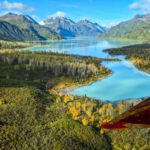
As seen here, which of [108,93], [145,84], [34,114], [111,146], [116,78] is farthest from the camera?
[116,78]

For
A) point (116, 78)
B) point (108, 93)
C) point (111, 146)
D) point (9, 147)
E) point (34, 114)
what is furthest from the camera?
point (116, 78)

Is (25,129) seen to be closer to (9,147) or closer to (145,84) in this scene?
(9,147)

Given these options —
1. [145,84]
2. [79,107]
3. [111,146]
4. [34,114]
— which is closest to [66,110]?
[79,107]

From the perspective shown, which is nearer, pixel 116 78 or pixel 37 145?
pixel 37 145

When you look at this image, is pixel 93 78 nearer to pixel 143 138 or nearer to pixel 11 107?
pixel 11 107

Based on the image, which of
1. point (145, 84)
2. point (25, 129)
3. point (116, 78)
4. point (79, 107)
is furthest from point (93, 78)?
point (25, 129)

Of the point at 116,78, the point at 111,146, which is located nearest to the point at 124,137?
the point at 111,146

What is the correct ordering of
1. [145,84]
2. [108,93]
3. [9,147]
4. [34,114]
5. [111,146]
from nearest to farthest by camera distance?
[9,147] → [111,146] → [34,114] → [108,93] → [145,84]

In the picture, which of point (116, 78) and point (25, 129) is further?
point (116, 78)

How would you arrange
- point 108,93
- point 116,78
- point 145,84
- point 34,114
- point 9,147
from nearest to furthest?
point 9,147
point 34,114
point 108,93
point 145,84
point 116,78
